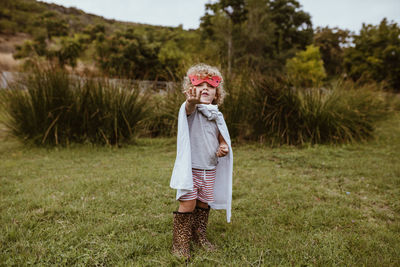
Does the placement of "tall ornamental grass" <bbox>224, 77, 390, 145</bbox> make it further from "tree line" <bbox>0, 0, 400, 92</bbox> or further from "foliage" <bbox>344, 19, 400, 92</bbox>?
"foliage" <bbox>344, 19, 400, 92</bbox>

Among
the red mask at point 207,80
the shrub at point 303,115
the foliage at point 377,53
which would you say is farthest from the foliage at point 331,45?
the red mask at point 207,80

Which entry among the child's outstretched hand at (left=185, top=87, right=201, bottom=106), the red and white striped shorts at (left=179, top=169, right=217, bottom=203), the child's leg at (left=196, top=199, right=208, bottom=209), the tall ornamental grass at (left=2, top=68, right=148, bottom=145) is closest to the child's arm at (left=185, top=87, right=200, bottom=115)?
the child's outstretched hand at (left=185, top=87, right=201, bottom=106)

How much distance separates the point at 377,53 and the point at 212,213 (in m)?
27.2

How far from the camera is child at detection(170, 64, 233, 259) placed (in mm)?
1936

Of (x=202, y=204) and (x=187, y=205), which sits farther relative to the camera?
(x=202, y=204)

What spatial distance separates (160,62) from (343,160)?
23079mm

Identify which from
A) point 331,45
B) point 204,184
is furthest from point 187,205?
point 331,45

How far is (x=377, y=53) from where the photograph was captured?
23.0m

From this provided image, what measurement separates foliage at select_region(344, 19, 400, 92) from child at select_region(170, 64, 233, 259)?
23529 millimetres

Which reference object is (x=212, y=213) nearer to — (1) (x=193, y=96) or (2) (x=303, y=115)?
(1) (x=193, y=96)

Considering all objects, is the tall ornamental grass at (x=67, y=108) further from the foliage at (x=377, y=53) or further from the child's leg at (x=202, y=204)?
the foliage at (x=377, y=53)

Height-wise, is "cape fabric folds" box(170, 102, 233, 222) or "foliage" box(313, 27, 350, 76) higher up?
"foliage" box(313, 27, 350, 76)

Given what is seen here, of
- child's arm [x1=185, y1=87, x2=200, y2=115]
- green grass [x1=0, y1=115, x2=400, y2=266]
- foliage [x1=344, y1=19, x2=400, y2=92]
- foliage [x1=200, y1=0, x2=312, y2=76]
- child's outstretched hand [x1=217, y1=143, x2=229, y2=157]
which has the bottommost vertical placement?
green grass [x1=0, y1=115, x2=400, y2=266]

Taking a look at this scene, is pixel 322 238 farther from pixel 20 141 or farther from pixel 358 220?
pixel 20 141
